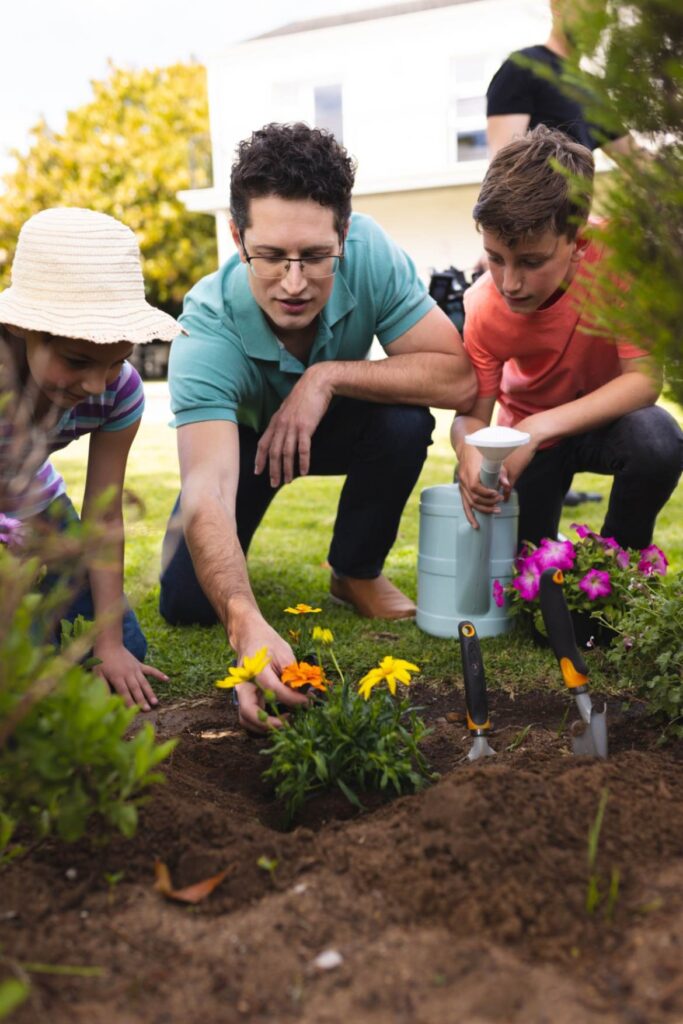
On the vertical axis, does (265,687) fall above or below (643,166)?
below

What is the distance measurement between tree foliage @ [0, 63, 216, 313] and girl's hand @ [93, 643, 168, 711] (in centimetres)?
2248

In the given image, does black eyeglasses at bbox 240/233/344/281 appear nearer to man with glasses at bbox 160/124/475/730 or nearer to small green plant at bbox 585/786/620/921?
man with glasses at bbox 160/124/475/730

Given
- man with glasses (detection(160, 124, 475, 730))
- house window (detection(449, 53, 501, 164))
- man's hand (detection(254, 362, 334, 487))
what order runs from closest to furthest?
man with glasses (detection(160, 124, 475, 730)) → man's hand (detection(254, 362, 334, 487)) → house window (detection(449, 53, 501, 164))

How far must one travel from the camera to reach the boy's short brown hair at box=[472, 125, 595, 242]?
9.61ft

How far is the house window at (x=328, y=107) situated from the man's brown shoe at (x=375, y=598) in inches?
641

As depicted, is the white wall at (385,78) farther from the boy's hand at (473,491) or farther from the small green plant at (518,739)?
the small green plant at (518,739)

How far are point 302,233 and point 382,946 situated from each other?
2172 millimetres

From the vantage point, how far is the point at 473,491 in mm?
3145

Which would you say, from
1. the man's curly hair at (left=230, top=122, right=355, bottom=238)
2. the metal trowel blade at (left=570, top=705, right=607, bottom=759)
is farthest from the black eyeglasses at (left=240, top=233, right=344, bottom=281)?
the metal trowel blade at (left=570, top=705, right=607, bottom=759)

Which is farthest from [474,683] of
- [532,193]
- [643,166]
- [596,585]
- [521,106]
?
[521,106]

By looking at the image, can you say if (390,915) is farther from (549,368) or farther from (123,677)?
(549,368)

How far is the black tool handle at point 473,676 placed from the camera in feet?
7.08

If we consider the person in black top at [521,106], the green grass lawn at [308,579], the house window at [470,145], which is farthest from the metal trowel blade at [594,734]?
the house window at [470,145]

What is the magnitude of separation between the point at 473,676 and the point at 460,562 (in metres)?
1.15
